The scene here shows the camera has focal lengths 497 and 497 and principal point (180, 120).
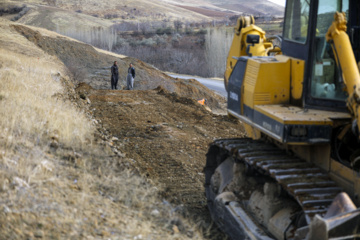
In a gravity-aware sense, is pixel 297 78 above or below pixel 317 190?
above

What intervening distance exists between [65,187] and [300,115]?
9.61 feet

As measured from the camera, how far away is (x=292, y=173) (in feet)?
17.8

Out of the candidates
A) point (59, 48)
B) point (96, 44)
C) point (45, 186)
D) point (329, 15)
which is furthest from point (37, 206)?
point (96, 44)

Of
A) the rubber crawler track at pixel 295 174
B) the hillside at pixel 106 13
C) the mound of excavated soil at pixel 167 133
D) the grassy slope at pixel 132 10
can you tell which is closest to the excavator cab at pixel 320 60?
the rubber crawler track at pixel 295 174

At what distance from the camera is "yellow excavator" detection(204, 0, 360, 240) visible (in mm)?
4948

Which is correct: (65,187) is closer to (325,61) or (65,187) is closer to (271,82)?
(271,82)

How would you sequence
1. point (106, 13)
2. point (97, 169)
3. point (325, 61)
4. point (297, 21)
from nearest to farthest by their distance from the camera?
point (325, 61) → point (297, 21) → point (97, 169) → point (106, 13)

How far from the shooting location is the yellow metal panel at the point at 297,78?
19.6 ft

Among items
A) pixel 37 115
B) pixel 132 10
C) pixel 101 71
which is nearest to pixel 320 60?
pixel 37 115

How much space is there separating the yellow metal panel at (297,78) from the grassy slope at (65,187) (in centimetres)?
209

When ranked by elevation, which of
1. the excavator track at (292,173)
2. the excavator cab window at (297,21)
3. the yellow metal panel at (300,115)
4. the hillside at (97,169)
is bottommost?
the hillside at (97,169)

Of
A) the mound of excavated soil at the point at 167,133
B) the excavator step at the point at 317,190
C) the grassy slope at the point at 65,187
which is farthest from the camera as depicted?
the mound of excavated soil at the point at 167,133

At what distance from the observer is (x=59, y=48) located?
1310 inches

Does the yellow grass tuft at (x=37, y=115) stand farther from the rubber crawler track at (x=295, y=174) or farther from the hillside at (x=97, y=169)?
the rubber crawler track at (x=295, y=174)
